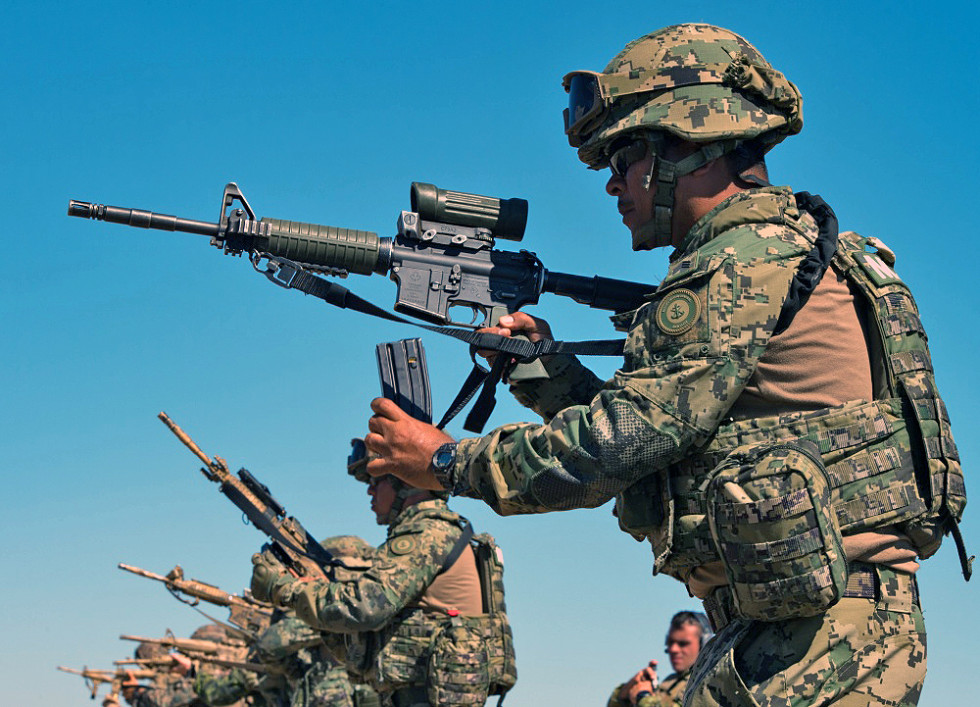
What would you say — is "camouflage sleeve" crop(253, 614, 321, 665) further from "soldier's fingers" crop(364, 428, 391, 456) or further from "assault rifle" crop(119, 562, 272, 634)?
"soldier's fingers" crop(364, 428, 391, 456)

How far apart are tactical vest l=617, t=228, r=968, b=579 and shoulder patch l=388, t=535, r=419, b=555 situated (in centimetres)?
609

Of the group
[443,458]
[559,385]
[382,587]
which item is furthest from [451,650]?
[443,458]

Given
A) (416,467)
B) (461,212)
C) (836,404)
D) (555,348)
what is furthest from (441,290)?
(836,404)

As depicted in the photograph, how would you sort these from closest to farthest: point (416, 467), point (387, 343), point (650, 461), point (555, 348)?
point (650, 461), point (416, 467), point (555, 348), point (387, 343)

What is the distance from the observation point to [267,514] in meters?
13.1

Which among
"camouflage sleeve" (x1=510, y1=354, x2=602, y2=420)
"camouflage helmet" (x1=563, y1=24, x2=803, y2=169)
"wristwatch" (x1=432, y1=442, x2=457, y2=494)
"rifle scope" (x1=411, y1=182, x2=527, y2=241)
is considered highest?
"rifle scope" (x1=411, y1=182, x2=527, y2=241)

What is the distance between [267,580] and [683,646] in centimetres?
390

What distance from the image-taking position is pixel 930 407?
13.2 ft

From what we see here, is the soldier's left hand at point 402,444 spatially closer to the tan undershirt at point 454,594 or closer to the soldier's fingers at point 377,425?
the soldier's fingers at point 377,425

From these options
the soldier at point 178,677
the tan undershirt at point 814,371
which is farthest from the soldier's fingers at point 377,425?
the soldier at point 178,677

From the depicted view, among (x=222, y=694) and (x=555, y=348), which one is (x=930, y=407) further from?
(x=222, y=694)

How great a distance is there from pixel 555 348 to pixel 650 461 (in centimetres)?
126

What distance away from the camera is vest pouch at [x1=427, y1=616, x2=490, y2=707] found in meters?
9.81

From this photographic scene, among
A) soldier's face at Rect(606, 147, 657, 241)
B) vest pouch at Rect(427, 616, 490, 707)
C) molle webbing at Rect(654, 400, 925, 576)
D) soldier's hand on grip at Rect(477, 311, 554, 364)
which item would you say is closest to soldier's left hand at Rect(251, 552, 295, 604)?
vest pouch at Rect(427, 616, 490, 707)
